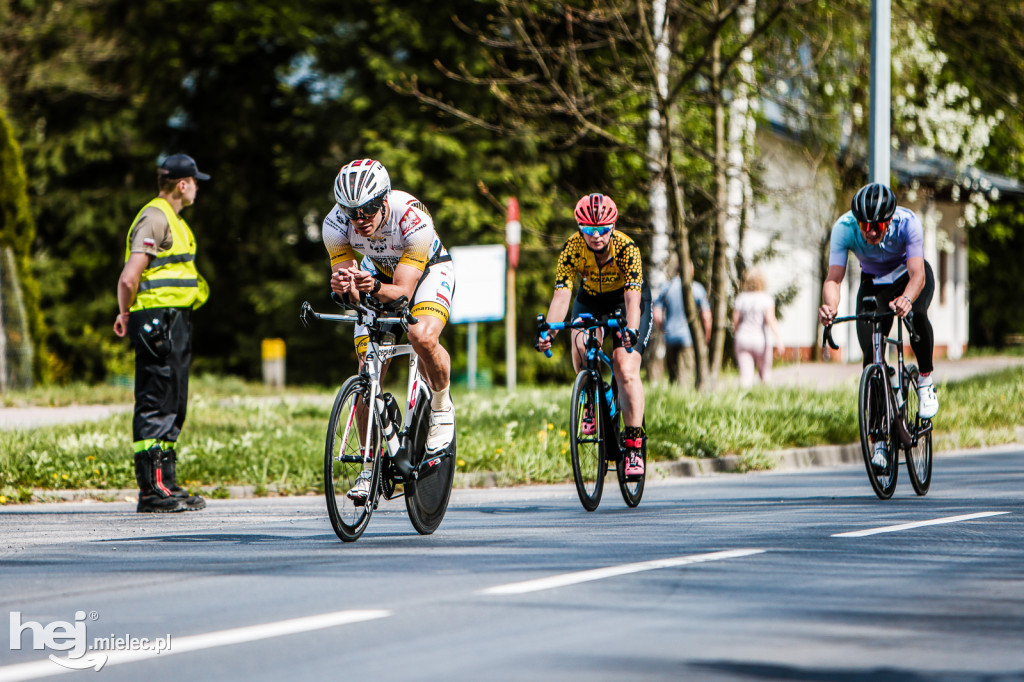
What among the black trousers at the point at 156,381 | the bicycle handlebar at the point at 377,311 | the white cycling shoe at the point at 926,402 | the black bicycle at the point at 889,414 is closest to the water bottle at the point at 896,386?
the black bicycle at the point at 889,414

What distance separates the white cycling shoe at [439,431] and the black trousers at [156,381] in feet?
7.77

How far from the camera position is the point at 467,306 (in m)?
18.4

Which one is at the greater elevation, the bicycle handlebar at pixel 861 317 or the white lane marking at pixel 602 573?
the bicycle handlebar at pixel 861 317

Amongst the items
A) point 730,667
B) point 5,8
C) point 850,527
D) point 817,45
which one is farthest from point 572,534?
point 5,8

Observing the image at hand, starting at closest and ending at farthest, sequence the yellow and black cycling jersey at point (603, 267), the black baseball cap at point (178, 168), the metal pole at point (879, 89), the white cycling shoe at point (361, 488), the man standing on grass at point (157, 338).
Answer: the white cycling shoe at point (361, 488), the yellow and black cycling jersey at point (603, 267), the man standing on grass at point (157, 338), the black baseball cap at point (178, 168), the metal pole at point (879, 89)

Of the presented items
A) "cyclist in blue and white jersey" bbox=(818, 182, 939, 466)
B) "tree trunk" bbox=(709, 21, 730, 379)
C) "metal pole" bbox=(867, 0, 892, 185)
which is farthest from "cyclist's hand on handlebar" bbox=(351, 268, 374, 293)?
"tree trunk" bbox=(709, 21, 730, 379)

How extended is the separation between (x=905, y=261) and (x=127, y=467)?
19.3 feet

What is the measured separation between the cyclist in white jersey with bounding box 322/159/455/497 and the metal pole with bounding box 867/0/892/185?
28.8 feet

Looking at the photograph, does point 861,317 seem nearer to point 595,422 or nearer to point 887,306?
point 887,306

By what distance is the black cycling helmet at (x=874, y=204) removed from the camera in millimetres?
9062

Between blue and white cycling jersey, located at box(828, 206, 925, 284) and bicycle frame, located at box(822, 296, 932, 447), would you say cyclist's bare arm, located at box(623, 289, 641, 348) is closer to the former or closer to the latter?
bicycle frame, located at box(822, 296, 932, 447)

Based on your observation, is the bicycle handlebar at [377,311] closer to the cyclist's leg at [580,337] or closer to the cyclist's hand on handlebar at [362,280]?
the cyclist's hand on handlebar at [362,280]

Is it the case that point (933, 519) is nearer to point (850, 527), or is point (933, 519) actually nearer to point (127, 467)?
point (850, 527)

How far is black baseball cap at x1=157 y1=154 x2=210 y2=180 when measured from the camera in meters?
9.19
